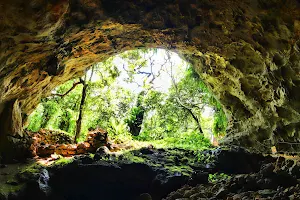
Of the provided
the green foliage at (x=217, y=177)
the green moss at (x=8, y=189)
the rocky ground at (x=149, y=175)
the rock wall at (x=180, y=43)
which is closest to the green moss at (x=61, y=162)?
the rocky ground at (x=149, y=175)

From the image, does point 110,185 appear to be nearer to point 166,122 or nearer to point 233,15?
point 233,15

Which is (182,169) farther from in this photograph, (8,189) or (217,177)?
(8,189)

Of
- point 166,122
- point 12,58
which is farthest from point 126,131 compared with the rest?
point 12,58

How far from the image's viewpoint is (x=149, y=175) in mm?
6922

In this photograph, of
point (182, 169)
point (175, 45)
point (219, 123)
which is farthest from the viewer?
point (219, 123)

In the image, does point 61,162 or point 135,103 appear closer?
point 61,162

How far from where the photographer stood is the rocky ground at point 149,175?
5.40m

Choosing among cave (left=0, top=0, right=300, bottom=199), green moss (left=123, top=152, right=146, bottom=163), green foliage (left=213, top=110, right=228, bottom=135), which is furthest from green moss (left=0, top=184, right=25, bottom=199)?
green foliage (left=213, top=110, right=228, bottom=135)

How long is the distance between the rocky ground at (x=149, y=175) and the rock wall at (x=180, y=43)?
1.28 m

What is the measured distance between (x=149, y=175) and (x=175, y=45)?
3799mm

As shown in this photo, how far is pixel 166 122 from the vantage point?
15.5 metres

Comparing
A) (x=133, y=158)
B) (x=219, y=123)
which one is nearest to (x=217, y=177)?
(x=133, y=158)

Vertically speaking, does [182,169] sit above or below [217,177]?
above

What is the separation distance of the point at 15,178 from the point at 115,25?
4.42 meters
